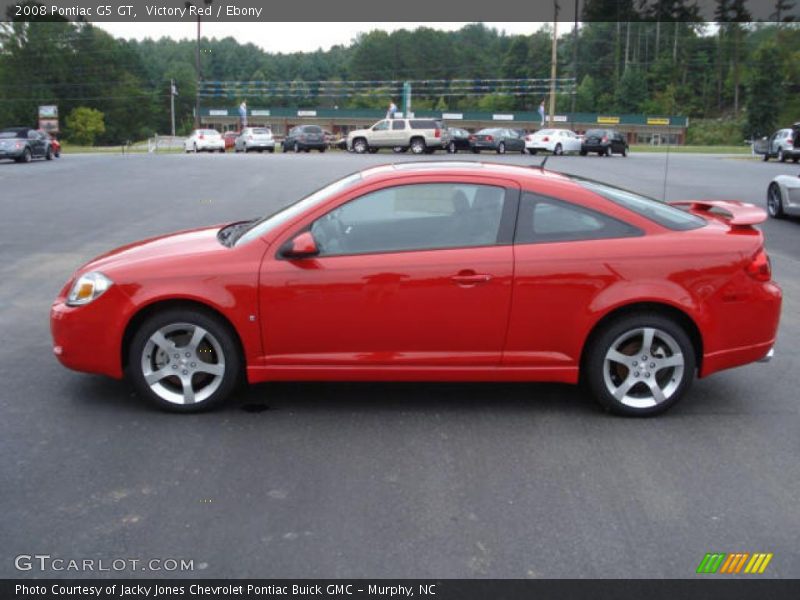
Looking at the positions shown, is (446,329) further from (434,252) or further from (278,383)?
(278,383)

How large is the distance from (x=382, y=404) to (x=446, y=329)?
723mm

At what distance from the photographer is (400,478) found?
164 inches

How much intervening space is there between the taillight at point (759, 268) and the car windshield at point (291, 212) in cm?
250

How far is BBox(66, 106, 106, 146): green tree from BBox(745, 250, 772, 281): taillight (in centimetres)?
11080

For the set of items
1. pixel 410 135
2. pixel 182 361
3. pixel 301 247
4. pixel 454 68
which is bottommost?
pixel 182 361

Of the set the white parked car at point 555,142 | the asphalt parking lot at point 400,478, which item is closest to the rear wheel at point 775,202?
the asphalt parking lot at point 400,478

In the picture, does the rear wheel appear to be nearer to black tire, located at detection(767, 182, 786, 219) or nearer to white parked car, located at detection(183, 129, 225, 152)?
black tire, located at detection(767, 182, 786, 219)

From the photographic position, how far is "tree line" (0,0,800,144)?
9106 cm

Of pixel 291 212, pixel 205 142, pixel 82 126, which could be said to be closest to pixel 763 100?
pixel 205 142

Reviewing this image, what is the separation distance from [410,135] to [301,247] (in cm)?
3871

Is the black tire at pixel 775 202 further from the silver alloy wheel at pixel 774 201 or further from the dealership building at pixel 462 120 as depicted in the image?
the dealership building at pixel 462 120

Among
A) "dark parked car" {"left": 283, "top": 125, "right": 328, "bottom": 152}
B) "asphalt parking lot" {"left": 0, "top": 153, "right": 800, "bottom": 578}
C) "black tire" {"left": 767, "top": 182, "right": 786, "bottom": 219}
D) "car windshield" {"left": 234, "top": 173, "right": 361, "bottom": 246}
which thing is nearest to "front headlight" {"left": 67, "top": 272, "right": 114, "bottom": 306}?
"asphalt parking lot" {"left": 0, "top": 153, "right": 800, "bottom": 578}

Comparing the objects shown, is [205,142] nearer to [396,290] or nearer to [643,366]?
[396,290]

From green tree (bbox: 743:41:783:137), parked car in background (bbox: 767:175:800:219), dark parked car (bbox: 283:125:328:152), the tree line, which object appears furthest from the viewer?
the tree line
